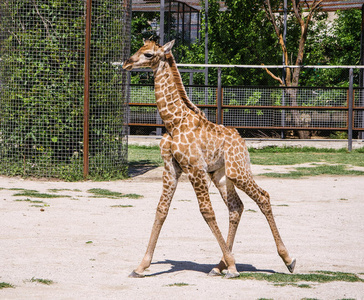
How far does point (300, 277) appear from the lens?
18.0ft

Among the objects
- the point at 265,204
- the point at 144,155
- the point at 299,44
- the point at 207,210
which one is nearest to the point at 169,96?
the point at 207,210

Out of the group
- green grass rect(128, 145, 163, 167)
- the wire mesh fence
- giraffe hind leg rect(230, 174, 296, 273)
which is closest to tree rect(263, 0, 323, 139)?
green grass rect(128, 145, 163, 167)

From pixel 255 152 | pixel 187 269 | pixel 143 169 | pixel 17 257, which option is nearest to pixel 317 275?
pixel 187 269

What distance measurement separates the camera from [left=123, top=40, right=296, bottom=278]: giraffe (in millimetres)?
5434

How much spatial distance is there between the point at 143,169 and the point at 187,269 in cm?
755

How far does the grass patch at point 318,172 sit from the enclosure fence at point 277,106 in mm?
4075

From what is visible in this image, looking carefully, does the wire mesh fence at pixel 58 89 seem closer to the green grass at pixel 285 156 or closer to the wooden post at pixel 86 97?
the wooden post at pixel 86 97

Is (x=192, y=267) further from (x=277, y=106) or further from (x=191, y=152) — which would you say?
(x=277, y=106)

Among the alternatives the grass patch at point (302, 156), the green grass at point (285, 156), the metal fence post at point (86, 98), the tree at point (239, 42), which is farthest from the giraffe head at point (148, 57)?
the tree at point (239, 42)

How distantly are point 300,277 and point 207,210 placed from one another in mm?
1013

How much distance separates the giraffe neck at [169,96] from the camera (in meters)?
5.53

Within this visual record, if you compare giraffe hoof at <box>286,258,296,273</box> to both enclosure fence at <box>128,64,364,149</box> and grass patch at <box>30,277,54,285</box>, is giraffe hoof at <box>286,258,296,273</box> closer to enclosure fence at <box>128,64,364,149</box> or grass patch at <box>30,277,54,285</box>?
grass patch at <box>30,277,54,285</box>

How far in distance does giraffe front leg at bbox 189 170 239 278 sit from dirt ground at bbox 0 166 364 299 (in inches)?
7.1

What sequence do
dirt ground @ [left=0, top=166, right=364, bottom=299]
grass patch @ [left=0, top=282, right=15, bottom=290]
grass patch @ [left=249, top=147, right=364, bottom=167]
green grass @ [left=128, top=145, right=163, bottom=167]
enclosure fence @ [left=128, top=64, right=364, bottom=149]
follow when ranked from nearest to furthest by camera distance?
grass patch @ [left=0, top=282, right=15, bottom=290] < dirt ground @ [left=0, top=166, right=364, bottom=299] < green grass @ [left=128, top=145, right=163, bottom=167] < grass patch @ [left=249, top=147, right=364, bottom=167] < enclosure fence @ [left=128, top=64, right=364, bottom=149]
